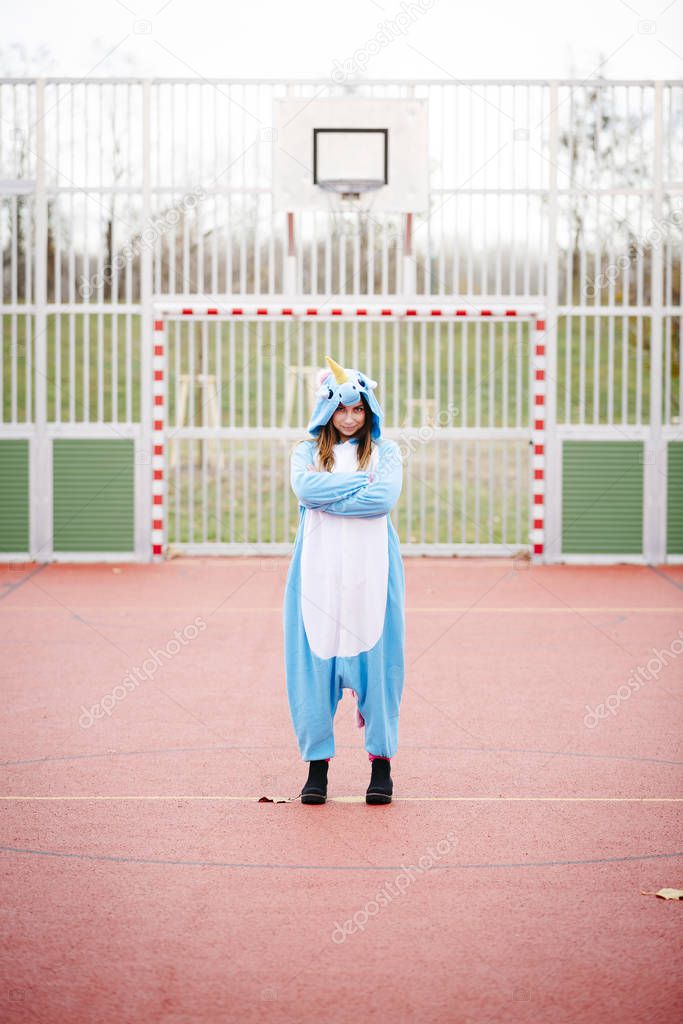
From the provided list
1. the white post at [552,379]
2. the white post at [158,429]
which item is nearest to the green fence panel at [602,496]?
the white post at [552,379]

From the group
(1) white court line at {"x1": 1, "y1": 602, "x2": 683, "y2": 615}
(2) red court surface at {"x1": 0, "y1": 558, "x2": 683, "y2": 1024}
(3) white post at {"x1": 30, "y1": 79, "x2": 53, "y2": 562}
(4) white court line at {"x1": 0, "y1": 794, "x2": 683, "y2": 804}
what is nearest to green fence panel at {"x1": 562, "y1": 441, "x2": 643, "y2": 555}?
(1) white court line at {"x1": 1, "y1": 602, "x2": 683, "y2": 615}

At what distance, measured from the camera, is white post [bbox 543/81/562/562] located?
1594cm

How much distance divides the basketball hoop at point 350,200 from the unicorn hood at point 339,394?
968cm

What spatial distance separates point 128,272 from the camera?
52.5 feet

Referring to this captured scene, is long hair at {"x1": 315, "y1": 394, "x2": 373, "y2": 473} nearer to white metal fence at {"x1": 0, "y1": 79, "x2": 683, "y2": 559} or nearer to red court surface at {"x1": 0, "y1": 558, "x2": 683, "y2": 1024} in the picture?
red court surface at {"x1": 0, "y1": 558, "x2": 683, "y2": 1024}

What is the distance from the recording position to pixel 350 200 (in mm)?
15797

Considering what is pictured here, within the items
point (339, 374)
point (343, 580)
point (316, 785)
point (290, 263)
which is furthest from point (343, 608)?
point (290, 263)

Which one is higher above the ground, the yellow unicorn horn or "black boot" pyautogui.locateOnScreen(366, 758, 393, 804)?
the yellow unicorn horn

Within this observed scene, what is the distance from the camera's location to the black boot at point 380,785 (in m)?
6.21

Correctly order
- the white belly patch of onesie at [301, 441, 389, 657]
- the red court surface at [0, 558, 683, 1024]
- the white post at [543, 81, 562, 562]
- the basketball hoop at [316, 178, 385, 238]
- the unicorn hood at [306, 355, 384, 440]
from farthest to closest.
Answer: the white post at [543, 81, 562, 562] → the basketball hoop at [316, 178, 385, 238] → the unicorn hood at [306, 355, 384, 440] → the white belly patch of onesie at [301, 441, 389, 657] → the red court surface at [0, 558, 683, 1024]

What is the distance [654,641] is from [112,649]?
4131 mm

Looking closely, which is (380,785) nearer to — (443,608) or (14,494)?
(443,608)

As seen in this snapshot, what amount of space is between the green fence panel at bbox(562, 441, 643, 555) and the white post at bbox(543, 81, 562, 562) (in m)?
0.09

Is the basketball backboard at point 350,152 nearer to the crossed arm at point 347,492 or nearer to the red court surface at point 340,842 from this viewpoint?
the red court surface at point 340,842
